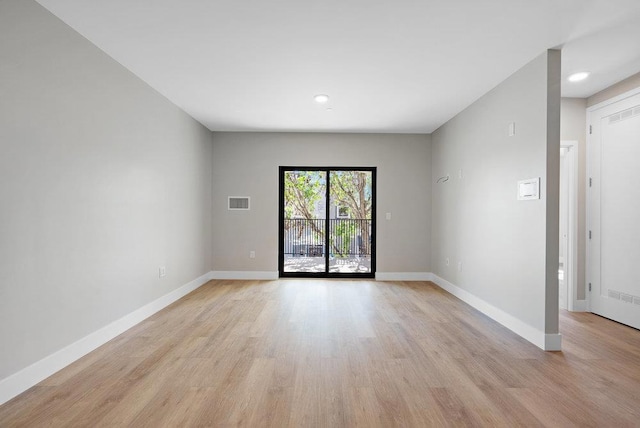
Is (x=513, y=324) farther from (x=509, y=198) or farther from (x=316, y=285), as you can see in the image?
(x=316, y=285)

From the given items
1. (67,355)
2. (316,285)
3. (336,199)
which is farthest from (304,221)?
(67,355)

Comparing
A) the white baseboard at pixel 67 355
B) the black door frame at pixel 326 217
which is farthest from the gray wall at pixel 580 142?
the white baseboard at pixel 67 355

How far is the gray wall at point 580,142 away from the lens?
A: 3.96 meters

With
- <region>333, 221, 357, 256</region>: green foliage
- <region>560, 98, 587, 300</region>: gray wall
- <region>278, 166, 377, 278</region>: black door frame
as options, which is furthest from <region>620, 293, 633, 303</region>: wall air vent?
<region>333, 221, 357, 256</region>: green foliage

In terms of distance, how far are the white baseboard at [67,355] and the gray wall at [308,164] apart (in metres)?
2.02

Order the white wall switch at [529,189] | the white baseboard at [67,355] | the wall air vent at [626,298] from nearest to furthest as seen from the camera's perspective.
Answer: the white baseboard at [67,355], the white wall switch at [529,189], the wall air vent at [626,298]

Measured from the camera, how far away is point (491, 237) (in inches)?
150

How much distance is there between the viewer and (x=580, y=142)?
3.99 m

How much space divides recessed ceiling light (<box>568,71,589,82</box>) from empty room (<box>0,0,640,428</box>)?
0.03 metres

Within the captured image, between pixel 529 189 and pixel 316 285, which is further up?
pixel 529 189

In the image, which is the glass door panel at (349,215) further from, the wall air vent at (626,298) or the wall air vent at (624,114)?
the wall air vent at (626,298)

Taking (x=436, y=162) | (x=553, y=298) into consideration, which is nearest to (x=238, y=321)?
(x=553, y=298)

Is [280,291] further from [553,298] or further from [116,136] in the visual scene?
[553,298]

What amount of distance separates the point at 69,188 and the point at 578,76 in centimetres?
472
